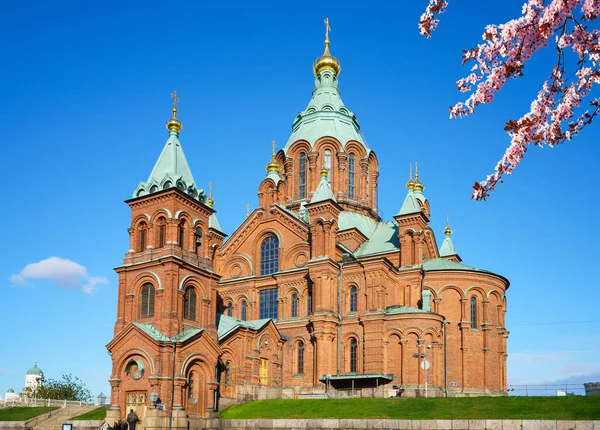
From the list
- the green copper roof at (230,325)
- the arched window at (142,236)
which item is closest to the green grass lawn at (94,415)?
the green copper roof at (230,325)

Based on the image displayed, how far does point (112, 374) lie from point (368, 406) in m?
14.2

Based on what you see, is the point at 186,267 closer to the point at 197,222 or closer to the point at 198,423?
the point at 197,222

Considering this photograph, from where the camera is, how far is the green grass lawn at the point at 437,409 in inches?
1144

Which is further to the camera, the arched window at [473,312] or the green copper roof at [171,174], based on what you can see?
the arched window at [473,312]

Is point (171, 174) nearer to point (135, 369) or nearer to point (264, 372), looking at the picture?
point (135, 369)

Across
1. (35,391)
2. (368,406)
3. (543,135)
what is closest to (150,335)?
(368,406)

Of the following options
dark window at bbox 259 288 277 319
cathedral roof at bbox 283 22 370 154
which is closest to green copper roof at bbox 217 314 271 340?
dark window at bbox 259 288 277 319

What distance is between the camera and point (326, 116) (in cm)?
5850

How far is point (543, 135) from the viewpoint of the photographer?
396 inches

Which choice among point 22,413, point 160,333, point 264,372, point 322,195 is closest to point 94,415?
point 22,413

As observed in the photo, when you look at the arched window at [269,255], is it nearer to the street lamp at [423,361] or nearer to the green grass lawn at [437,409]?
the street lamp at [423,361]

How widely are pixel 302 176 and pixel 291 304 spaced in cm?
1324

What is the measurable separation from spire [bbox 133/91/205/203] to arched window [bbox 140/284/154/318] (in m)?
5.66

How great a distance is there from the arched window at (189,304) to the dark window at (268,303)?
9.68m
